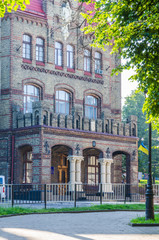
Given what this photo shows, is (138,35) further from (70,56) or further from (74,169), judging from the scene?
(70,56)

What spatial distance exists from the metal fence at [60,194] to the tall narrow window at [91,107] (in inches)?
203

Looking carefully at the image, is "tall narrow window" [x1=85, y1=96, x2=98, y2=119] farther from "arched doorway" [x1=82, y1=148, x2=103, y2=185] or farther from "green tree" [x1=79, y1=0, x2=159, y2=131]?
"green tree" [x1=79, y1=0, x2=159, y2=131]

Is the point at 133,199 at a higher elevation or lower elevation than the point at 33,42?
lower

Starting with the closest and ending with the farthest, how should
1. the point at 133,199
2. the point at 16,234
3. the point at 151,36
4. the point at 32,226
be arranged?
the point at 16,234 → the point at 32,226 → the point at 151,36 → the point at 133,199

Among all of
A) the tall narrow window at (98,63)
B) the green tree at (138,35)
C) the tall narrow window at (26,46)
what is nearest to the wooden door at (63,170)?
the tall narrow window at (98,63)

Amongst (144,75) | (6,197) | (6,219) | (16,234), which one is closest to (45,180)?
(6,197)

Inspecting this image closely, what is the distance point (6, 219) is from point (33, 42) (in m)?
17.9

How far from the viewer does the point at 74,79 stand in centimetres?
3394

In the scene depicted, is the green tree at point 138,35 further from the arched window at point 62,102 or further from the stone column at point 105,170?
the arched window at point 62,102

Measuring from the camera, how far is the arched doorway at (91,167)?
34188mm

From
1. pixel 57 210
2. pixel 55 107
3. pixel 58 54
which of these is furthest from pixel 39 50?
pixel 57 210

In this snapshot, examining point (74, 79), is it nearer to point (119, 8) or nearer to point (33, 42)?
point (33, 42)

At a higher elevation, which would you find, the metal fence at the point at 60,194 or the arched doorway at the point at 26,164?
Result: the arched doorway at the point at 26,164

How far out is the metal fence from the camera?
2116 centimetres
